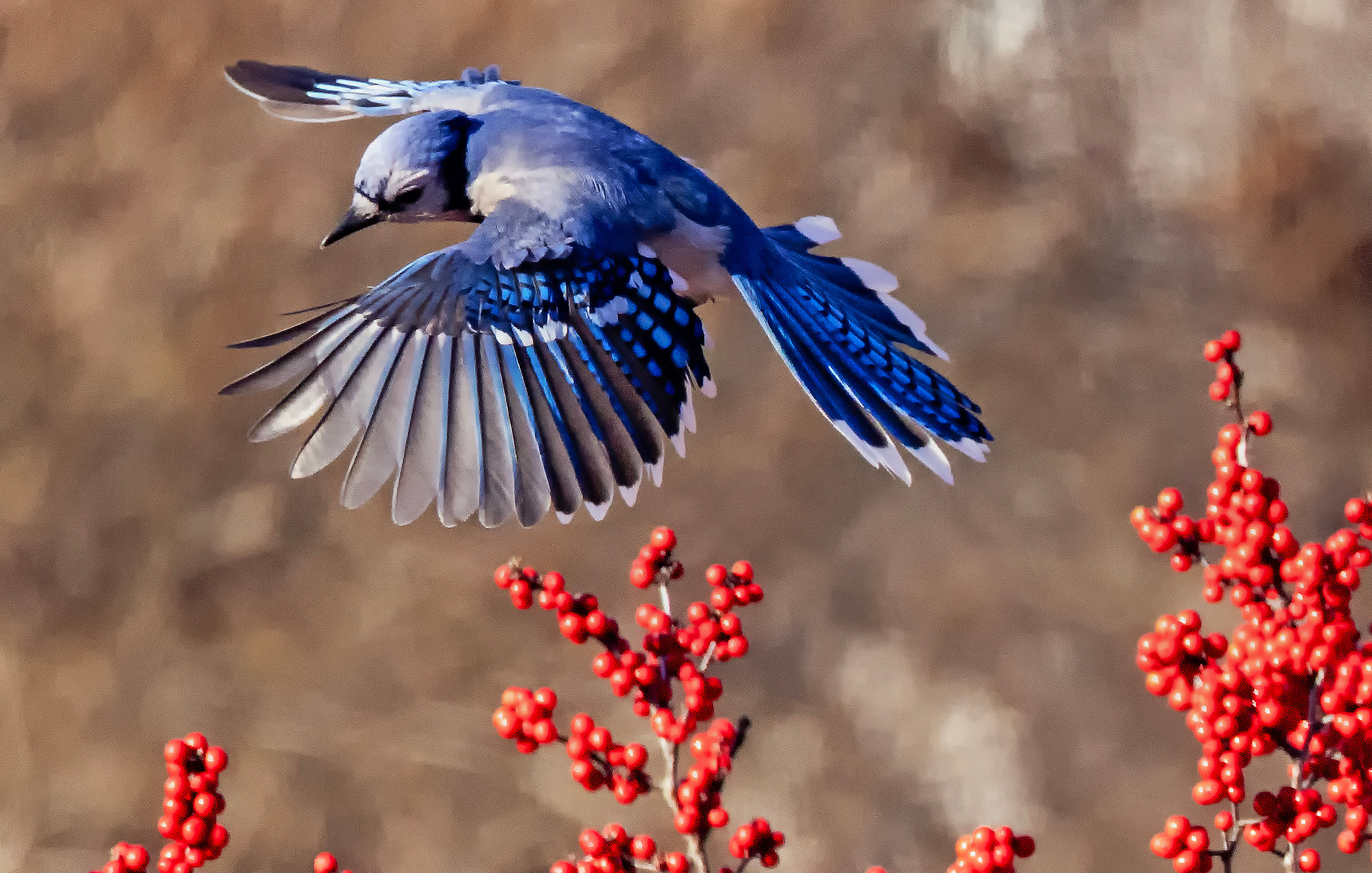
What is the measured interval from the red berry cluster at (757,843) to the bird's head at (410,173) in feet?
1.63

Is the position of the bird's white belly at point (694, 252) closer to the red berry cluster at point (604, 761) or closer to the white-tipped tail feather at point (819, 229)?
the white-tipped tail feather at point (819, 229)

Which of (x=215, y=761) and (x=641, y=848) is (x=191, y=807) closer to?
(x=215, y=761)

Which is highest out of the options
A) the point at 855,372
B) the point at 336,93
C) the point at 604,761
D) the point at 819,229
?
the point at 819,229

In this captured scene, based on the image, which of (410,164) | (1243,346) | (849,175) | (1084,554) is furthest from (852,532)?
(410,164)

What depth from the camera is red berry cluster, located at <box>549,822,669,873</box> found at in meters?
0.61

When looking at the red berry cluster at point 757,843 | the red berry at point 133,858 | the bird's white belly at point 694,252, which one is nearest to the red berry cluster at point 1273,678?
the red berry cluster at point 757,843

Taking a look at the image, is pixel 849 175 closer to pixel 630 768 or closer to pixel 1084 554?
pixel 1084 554

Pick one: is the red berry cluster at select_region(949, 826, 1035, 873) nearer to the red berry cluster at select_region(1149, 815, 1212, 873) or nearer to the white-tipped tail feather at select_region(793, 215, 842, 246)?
the red berry cluster at select_region(1149, 815, 1212, 873)

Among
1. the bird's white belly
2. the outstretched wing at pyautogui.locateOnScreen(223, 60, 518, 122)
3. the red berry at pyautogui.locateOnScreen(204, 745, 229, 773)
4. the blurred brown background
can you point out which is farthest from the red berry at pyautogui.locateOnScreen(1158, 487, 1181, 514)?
the blurred brown background

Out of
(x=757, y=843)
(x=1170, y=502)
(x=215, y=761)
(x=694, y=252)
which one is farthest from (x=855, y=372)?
(x=215, y=761)

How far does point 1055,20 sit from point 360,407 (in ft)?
3.59

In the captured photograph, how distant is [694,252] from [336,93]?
36 centimetres

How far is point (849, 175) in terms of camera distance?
1439 mm

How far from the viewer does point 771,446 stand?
1446mm
